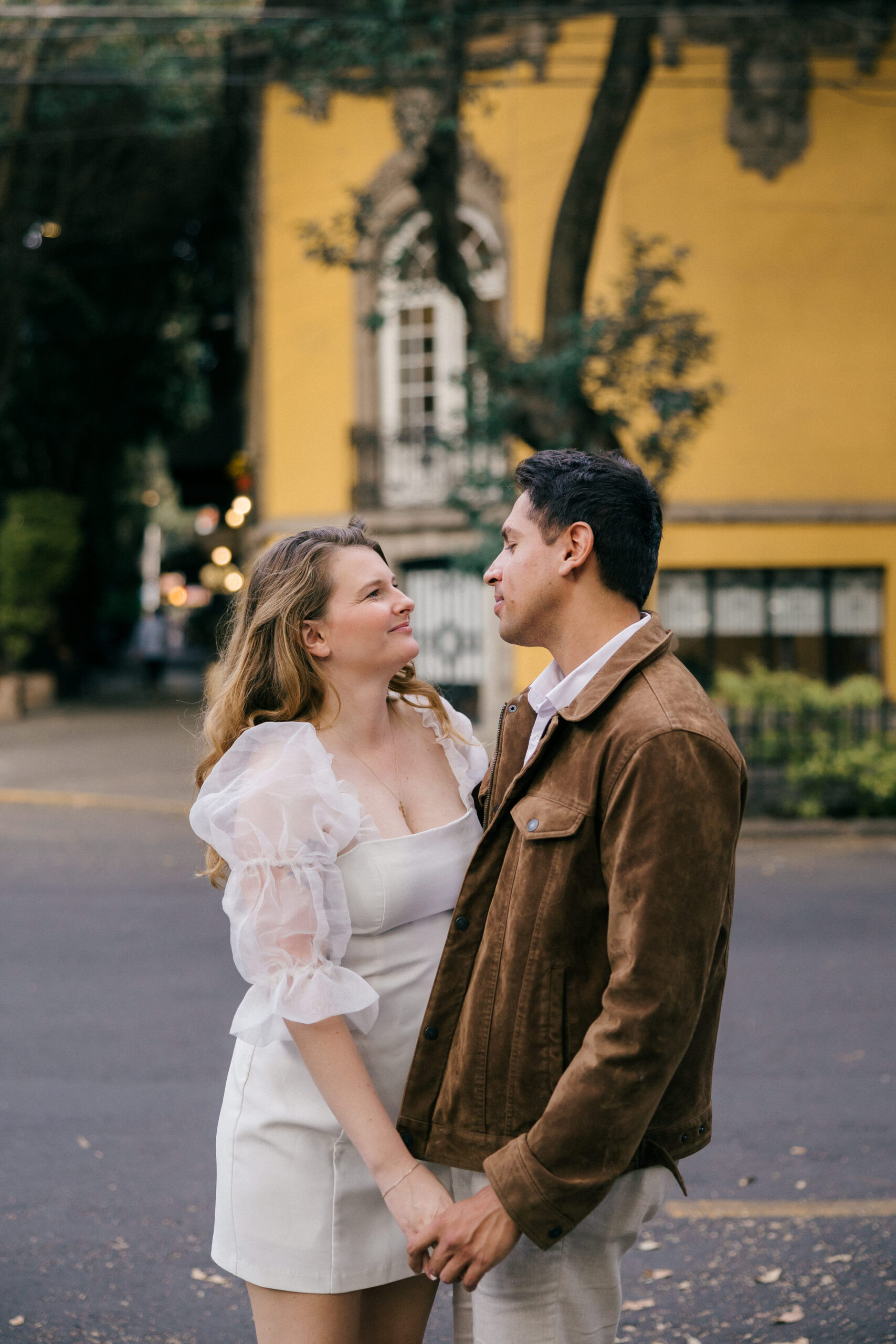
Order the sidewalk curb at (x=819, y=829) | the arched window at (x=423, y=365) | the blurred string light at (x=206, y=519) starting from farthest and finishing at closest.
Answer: the blurred string light at (x=206, y=519) < the arched window at (x=423, y=365) < the sidewalk curb at (x=819, y=829)

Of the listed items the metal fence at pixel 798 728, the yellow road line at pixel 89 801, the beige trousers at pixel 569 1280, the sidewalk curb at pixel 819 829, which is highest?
the beige trousers at pixel 569 1280

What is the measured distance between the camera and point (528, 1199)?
1.84m

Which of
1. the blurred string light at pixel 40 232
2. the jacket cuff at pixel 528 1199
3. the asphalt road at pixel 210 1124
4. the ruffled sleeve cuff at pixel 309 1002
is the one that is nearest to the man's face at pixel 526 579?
the ruffled sleeve cuff at pixel 309 1002

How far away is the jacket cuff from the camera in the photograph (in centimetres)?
183

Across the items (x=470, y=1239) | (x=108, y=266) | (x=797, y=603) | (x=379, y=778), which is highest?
(x=108, y=266)

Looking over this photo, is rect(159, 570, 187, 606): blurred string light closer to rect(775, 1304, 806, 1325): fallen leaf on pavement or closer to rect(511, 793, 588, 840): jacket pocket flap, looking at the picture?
rect(775, 1304, 806, 1325): fallen leaf on pavement

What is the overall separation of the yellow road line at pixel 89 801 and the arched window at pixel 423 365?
595cm

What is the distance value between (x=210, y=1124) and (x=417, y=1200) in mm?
3050

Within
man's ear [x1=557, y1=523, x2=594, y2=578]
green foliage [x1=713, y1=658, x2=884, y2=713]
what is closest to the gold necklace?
man's ear [x1=557, y1=523, x2=594, y2=578]

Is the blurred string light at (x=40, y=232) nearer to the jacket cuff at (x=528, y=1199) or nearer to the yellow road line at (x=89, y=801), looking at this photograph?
the yellow road line at (x=89, y=801)

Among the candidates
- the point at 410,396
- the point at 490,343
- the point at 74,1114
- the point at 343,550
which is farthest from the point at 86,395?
the point at 343,550

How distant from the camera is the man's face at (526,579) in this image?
6.70 ft

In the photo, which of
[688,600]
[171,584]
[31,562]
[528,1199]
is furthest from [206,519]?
[528,1199]

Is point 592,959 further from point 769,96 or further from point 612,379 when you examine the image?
point 769,96
